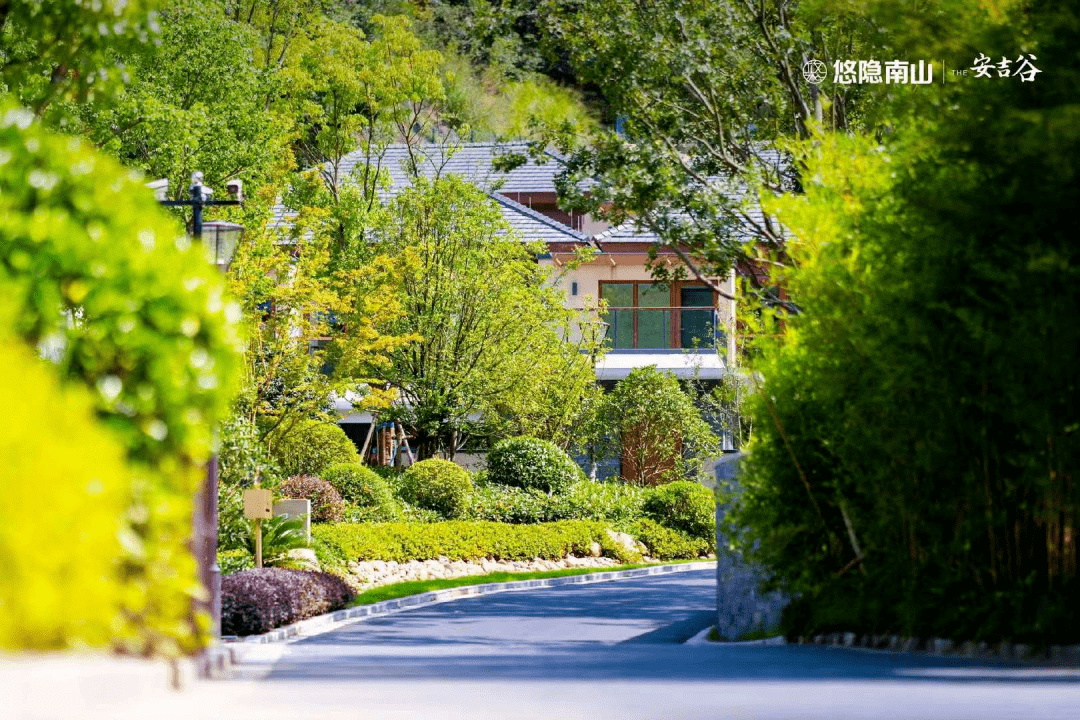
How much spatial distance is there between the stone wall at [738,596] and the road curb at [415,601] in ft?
19.7

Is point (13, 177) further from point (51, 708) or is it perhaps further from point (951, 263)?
point (951, 263)

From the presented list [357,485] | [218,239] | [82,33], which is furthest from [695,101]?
[357,485]

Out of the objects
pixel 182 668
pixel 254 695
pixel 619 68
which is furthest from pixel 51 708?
pixel 619 68

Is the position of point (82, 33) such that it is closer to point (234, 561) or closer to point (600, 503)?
point (234, 561)

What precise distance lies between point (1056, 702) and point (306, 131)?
3499cm

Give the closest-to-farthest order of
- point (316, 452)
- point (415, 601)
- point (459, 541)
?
point (415, 601) < point (459, 541) < point (316, 452)


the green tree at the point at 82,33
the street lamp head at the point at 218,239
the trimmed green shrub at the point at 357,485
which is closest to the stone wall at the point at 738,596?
the street lamp head at the point at 218,239

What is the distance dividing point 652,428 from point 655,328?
17.8 ft

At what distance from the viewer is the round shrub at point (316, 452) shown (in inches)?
1384

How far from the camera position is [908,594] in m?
13.9

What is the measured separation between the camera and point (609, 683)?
36.4 ft

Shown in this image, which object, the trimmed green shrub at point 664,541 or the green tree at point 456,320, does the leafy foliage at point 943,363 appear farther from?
the green tree at point 456,320

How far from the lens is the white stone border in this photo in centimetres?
2003

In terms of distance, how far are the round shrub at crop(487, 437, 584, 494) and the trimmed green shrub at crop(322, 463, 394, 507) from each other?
16.3 ft
